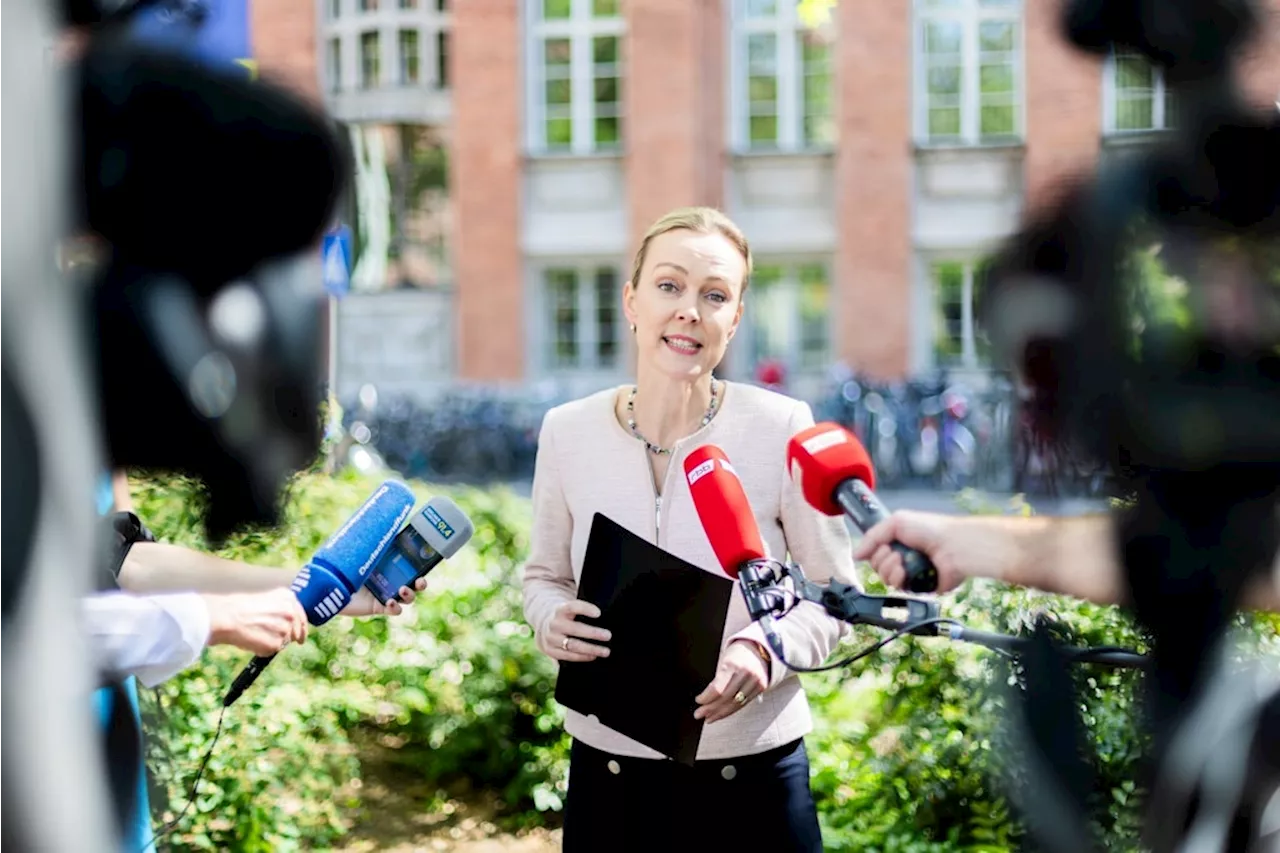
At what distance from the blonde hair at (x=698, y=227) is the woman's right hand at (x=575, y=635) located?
0.53 metres

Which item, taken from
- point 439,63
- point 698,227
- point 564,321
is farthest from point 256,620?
point 564,321

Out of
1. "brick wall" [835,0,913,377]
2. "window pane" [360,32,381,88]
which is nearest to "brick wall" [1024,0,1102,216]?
"window pane" [360,32,381,88]

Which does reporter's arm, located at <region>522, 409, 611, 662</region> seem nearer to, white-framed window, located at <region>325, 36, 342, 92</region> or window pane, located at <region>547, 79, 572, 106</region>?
white-framed window, located at <region>325, 36, 342, 92</region>

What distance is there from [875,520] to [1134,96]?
508mm

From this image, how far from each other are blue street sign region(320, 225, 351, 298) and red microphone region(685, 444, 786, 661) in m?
0.57

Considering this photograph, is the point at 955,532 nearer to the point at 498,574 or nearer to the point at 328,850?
the point at 328,850

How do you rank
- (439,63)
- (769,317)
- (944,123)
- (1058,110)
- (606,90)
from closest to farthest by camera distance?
(1058,110) → (439,63) → (944,123) → (769,317) → (606,90)

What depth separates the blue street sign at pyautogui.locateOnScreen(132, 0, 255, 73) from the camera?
1142mm

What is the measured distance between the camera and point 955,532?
4.81 feet

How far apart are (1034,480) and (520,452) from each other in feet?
48.6

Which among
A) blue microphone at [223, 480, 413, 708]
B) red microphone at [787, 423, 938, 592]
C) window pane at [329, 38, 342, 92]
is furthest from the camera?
blue microphone at [223, 480, 413, 708]

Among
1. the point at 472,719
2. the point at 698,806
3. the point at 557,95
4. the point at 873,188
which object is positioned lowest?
the point at 472,719

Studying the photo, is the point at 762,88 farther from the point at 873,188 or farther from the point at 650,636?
the point at 650,636

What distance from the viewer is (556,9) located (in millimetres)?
18438
